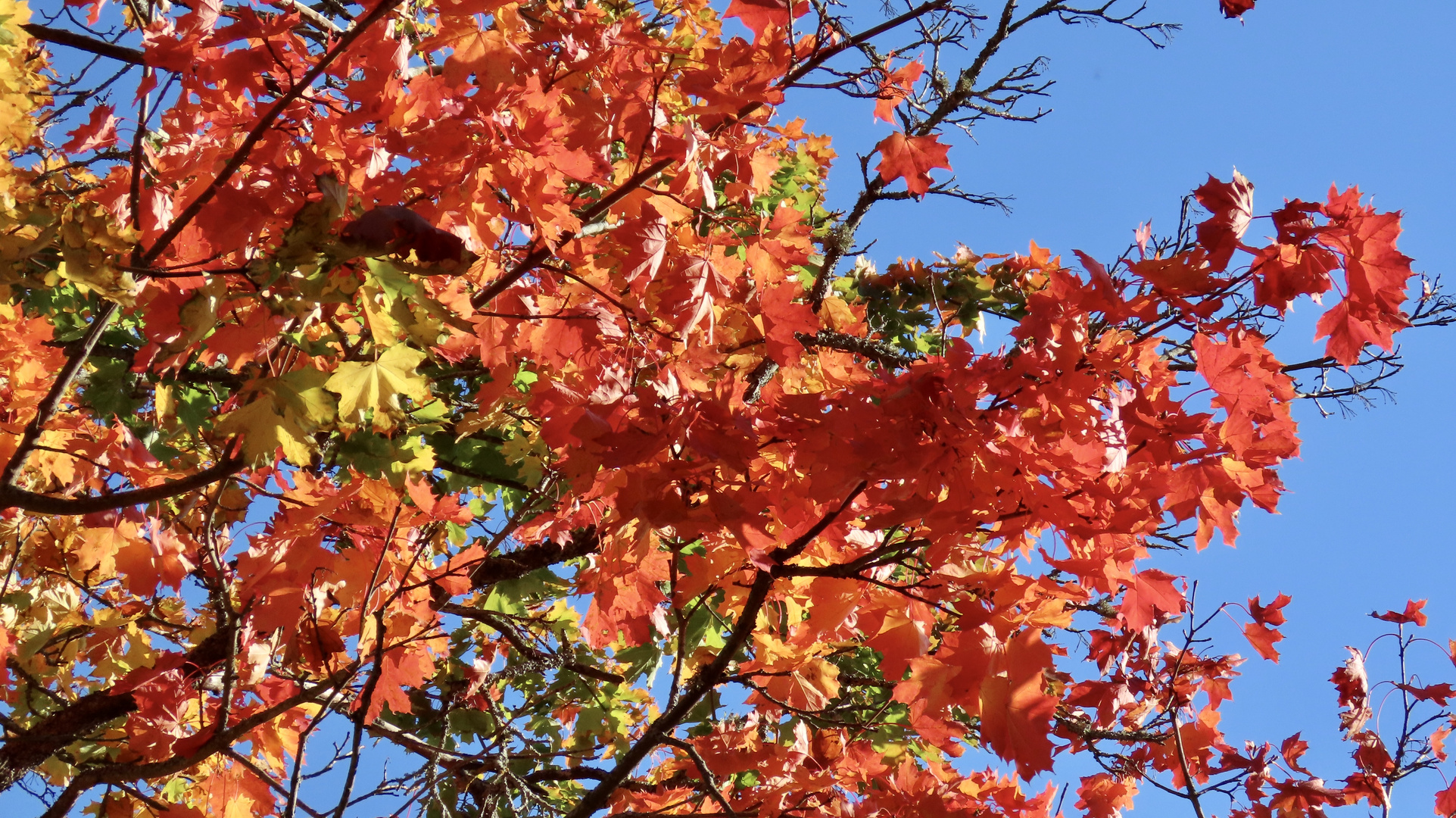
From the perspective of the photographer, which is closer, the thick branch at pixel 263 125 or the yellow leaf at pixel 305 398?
the yellow leaf at pixel 305 398

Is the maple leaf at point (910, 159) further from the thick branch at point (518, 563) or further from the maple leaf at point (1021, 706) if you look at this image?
the thick branch at point (518, 563)

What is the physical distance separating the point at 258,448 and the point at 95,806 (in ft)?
14.5

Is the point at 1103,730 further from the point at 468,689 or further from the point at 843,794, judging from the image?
the point at 468,689

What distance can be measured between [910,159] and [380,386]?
4.86 ft

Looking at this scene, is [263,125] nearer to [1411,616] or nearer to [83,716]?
[83,716]

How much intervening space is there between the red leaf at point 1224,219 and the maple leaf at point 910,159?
0.65 m

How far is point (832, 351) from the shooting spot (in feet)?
10.6

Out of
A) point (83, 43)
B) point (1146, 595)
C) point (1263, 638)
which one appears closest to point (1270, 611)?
point (1263, 638)

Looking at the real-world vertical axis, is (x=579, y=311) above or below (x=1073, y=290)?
above

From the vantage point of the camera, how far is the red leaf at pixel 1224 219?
6.77ft

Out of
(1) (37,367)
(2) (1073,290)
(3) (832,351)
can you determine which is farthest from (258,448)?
(1) (37,367)

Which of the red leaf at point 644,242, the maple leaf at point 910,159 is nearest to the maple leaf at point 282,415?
the red leaf at point 644,242

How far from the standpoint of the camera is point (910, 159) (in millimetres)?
2469

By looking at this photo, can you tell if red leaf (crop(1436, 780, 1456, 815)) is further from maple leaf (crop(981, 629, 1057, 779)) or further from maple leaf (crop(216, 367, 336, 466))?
maple leaf (crop(216, 367, 336, 466))
